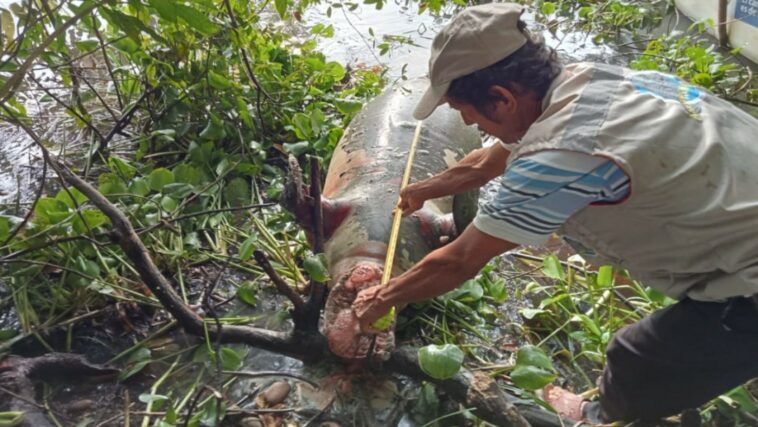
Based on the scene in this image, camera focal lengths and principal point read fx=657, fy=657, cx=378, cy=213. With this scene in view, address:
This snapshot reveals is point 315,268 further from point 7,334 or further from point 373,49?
point 373,49

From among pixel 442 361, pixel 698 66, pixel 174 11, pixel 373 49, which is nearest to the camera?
pixel 174 11

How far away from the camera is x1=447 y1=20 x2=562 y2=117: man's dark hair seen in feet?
6.09

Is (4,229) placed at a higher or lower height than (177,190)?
higher

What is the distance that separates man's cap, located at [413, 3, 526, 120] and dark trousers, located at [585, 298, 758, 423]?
3.31 ft

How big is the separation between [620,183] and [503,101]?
40 centimetres

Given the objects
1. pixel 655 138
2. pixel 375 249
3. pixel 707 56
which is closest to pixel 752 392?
pixel 655 138

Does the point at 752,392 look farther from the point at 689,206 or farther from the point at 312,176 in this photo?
the point at 312,176

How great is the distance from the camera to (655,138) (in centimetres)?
177

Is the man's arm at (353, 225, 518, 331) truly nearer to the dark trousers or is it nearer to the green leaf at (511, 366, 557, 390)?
the green leaf at (511, 366, 557, 390)

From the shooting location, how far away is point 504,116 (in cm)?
194

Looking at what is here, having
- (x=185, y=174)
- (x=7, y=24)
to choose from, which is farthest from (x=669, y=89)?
(x=185, y=174)

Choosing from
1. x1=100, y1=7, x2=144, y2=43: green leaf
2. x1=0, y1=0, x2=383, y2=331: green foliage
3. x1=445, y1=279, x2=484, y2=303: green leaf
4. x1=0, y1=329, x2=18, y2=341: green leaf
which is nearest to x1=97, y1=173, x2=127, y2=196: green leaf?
x1=0, y1=0, x2=383, y2=331: green foliage

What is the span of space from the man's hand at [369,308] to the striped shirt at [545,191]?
480 millimetres

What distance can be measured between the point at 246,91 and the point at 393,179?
1.27 m
